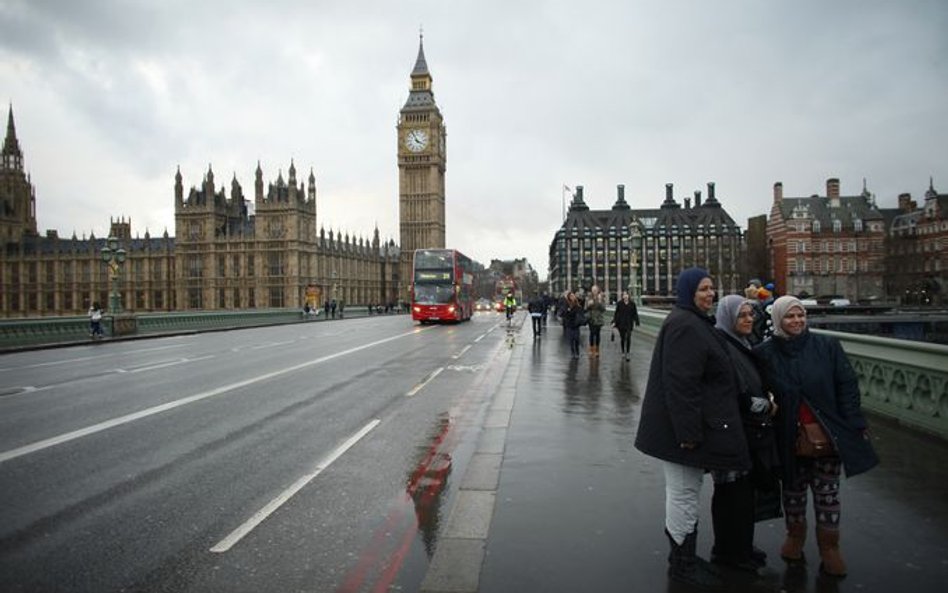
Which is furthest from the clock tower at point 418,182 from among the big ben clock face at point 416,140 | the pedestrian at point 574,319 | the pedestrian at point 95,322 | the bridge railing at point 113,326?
the pedestrian at point 574,319

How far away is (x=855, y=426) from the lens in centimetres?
408

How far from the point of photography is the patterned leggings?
4.11m

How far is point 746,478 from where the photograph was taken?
168 inches

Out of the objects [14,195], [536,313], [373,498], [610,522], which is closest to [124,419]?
[373,498]

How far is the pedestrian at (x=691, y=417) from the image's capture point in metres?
3.96

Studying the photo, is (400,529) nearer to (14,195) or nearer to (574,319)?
(574,319)

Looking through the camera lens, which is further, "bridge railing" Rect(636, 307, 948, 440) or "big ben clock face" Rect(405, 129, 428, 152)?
"big ben clock face" Rect(405, 129, 428, 152)

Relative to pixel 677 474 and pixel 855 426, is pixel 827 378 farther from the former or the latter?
pixel 677 474

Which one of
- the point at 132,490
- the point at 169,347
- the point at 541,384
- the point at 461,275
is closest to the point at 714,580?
the point at 132,490

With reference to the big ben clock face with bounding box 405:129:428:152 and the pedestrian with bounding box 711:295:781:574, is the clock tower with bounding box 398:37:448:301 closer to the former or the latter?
the big ben clock face with bounding box 405:129:428:152

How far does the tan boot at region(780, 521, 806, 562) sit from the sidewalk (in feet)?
0.29

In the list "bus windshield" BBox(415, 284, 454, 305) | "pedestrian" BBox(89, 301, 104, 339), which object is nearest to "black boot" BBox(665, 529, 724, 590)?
"pedestrian" BBox(89, 301, 104, 339)

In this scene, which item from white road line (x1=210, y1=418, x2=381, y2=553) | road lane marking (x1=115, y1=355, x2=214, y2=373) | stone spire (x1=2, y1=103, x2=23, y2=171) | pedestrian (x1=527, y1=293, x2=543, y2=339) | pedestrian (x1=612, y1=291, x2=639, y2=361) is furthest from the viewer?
stone spire (x1=2, y1=103, x2=23, y2=171)

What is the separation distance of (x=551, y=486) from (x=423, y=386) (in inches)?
278
